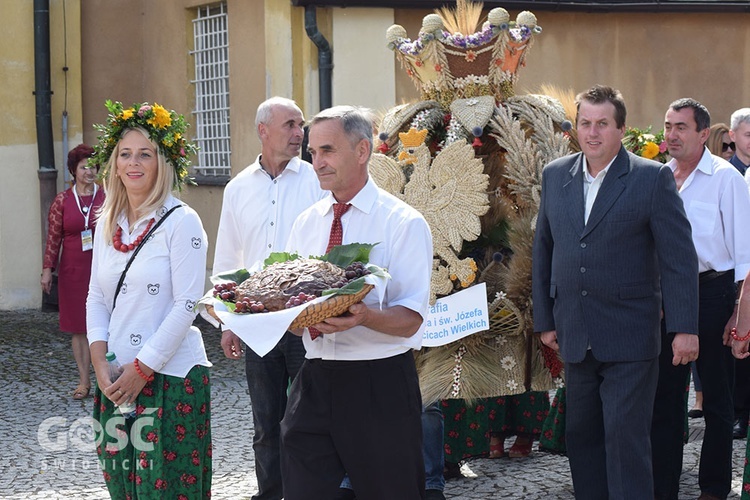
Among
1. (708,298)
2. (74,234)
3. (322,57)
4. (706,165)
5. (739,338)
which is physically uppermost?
(322,57)

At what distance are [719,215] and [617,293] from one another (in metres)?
1.34

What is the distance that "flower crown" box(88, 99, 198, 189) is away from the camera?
4.98 metres

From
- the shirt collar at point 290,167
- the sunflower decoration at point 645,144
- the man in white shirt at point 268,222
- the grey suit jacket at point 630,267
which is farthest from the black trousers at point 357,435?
the sunflower decoration at point 645,144

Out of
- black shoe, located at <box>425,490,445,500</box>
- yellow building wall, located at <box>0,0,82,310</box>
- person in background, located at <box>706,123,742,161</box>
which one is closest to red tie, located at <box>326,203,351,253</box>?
black shoe, located at <box>425,490,445,500</box>

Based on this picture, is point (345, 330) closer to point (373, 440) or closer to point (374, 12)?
point (373, 440)

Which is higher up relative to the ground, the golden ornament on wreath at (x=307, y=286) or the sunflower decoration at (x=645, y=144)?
the sunflower decoration at (x=645, y=144)

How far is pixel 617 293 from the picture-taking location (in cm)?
505

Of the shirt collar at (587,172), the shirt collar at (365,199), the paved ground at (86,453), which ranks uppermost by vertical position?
the shirt collar at (587,172)

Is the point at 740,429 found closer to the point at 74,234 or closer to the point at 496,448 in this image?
the point at 496,448

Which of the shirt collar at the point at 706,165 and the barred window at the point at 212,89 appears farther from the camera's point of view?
the barred window at the point at 212,89

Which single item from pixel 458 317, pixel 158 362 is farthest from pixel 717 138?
pixel 158 362

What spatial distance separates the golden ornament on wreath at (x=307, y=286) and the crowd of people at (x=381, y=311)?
0.28ft

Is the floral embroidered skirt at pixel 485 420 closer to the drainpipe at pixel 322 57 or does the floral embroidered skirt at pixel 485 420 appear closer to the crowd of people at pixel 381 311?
the crowd of people at pixel 381 311

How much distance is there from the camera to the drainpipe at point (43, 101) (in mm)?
14414
